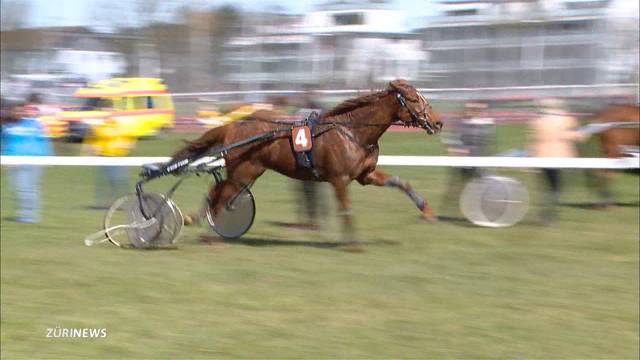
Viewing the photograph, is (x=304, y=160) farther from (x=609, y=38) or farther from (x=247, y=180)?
(x=609, y=38)

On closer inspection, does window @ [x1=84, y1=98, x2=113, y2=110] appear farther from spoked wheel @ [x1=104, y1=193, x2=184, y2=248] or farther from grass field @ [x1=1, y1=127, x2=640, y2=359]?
grass field @ [x1=1, y1=127, x2=640, y2=359]

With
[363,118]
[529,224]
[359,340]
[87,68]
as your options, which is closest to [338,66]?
[87,68]

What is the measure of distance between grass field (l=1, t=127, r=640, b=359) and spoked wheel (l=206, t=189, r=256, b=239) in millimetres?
135

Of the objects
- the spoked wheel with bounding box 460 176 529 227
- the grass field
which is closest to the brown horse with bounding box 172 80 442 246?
the grass field

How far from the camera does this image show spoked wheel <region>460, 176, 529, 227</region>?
9227 millimetres

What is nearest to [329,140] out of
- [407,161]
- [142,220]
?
[407,161]

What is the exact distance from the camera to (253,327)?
5.26 m

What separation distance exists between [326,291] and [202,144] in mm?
4126

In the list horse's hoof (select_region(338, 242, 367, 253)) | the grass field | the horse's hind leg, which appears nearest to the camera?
the grass field

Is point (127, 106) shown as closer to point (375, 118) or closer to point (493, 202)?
point (375, 118)

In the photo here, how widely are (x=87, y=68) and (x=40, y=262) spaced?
21.2 ft

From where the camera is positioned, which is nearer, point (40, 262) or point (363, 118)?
point (363, 118)

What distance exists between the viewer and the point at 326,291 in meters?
6.47

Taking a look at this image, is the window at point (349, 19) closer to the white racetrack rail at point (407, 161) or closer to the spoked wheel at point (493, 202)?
the white racetrack rail at point (407, 161)
